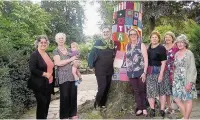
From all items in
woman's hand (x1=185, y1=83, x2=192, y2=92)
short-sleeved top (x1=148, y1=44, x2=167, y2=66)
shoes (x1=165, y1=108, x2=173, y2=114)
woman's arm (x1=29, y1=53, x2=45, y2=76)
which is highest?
short-sleeved top (x1=148, y1=44, x2=167, y2=66)

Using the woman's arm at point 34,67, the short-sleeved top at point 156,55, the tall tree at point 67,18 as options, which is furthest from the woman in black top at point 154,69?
the tall tree at point 67,18

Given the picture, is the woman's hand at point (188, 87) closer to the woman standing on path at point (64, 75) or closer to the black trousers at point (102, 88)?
the black trousers at point (102, 88)

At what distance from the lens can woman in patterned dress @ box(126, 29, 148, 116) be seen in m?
5.89

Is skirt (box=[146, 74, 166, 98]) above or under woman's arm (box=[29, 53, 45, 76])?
under

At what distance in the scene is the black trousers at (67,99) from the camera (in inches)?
231

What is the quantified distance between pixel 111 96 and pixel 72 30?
29.4 metres

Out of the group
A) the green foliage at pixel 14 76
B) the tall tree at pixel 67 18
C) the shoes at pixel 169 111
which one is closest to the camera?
the green foliage at pixel 14 76

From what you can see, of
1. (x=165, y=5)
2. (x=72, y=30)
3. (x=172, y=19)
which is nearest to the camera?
(x=165, y=5)

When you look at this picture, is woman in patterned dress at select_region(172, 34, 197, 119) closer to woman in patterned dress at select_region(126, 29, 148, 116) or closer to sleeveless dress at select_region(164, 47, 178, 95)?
sleeveless dress at select_region(164, 47, 178, 95)

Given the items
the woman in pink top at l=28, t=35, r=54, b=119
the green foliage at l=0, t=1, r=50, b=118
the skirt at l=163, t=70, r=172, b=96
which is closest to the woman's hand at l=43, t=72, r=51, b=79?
the woman in pink top at l=28, t=35, r=54, b=119

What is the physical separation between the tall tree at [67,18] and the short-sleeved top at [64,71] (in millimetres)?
27400

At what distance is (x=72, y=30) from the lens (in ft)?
117

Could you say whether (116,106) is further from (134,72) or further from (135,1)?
(135,1)

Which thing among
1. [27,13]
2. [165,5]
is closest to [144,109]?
[165,5]
